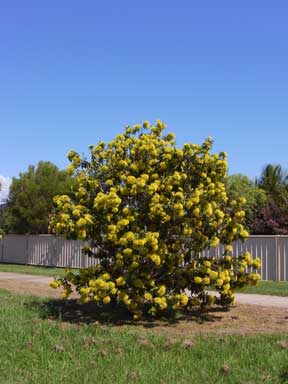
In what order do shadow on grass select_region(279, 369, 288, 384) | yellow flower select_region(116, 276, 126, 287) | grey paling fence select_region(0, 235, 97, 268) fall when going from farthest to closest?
grey paling fence select_region(0, 235, 97, 268)
yellow flower select_region(116, 276, 126, 287)
shadow on grass select_region(279, 369, 288, 384)

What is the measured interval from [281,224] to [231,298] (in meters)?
12.3

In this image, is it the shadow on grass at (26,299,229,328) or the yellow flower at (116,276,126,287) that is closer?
the yellow flower at (116,276,126,287)

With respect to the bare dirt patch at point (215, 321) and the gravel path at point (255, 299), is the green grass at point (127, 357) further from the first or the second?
the gravel path at point (255, 299)

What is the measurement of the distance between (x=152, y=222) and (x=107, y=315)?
1.93 m

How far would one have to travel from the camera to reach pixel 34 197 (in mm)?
26531

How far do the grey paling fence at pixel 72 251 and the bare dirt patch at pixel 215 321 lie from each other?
6.54 m

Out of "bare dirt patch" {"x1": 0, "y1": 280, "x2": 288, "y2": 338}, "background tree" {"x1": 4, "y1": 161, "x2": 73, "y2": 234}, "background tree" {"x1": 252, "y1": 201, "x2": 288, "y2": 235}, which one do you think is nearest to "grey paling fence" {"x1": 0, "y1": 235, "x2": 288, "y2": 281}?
Result: "background tree" {"x1": 4, "y1": 161, "x2": 73, "y2": 234}

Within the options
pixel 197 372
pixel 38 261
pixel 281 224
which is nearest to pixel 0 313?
pixel 197 372

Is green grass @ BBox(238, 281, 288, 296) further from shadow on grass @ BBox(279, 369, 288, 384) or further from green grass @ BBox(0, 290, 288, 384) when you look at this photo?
shadow on grass @ BBox(279, 369, 288, 384)

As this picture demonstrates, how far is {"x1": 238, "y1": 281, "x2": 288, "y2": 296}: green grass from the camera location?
1429 cm

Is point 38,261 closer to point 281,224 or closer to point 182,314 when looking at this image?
point 281,224

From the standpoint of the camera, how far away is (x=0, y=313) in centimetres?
1037

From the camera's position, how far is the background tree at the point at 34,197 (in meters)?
26.5

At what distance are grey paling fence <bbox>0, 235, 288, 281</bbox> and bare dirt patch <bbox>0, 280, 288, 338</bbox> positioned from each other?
257 inches
